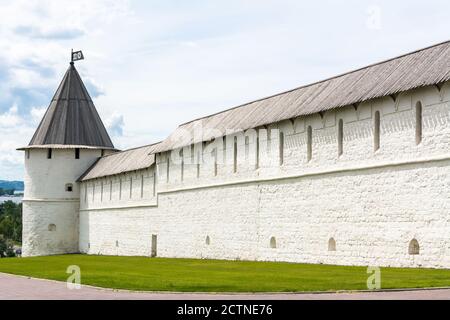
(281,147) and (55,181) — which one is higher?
(55,181)

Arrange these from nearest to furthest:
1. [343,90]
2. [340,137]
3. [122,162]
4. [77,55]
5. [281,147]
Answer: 1. [340,137]
2. [343,90]
3. [281,147]
4. [122,162]
5. [77,55]

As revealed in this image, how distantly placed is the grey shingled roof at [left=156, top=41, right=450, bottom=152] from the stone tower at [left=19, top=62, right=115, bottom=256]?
18.3m

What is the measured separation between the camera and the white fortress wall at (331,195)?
2330 cm

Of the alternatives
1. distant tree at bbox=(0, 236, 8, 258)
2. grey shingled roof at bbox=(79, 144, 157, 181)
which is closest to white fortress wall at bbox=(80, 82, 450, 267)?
grey shingled roof at bbox=(79, 144, 157, 181)

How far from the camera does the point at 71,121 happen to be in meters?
57.0

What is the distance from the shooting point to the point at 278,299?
45.3 ft

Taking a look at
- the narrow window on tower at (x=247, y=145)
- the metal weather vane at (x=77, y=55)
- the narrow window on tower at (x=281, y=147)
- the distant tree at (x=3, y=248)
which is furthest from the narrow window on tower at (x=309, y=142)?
the distant tree at (x=3, y=248)

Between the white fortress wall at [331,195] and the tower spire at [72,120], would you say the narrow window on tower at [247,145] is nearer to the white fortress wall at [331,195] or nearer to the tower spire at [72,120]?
the white fortress wall at [331,195]

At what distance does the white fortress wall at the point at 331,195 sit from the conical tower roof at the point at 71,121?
16691 millimetres

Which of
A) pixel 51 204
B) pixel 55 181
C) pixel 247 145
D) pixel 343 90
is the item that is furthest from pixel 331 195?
pixel 51 204

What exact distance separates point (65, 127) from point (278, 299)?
44.4 metres

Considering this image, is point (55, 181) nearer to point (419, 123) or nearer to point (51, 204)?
point (51, 204)

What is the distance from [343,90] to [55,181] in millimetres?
31686
